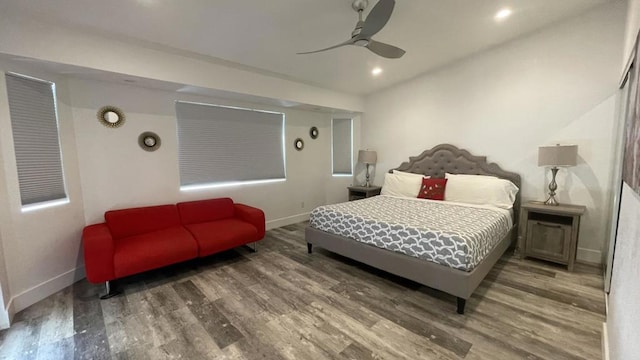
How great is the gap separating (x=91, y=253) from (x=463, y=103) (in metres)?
5.07

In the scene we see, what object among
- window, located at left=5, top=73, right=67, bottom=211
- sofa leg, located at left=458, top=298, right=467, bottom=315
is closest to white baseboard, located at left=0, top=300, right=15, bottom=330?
window, located at left=5, top=73, right=67, bottom=211

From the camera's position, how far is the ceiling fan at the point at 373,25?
1.89m

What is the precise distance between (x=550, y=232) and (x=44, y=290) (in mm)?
5503

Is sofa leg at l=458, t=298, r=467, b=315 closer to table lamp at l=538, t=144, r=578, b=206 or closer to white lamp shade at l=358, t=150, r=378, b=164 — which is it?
table lamp at l=538, t=144, r=578, b=206

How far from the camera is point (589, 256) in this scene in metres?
3.10

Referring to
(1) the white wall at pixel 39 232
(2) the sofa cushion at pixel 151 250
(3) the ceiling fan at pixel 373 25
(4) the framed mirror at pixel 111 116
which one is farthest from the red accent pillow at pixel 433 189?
(1) the white wall at pixel 39 232

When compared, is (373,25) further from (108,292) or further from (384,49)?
(108,292)

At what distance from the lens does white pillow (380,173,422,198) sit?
4203mm

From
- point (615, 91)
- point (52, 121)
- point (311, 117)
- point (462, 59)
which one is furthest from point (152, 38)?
point (615, 91)

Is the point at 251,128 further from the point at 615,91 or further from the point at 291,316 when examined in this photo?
the point at 615,91

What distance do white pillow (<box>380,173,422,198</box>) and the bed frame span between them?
0.32 metres

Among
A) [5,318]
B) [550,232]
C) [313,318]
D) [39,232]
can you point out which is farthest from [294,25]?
[550,232]

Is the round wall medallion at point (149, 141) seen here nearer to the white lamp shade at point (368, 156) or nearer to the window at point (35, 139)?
the window at point (35, 139)

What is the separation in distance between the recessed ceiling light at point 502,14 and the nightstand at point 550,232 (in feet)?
7.37
